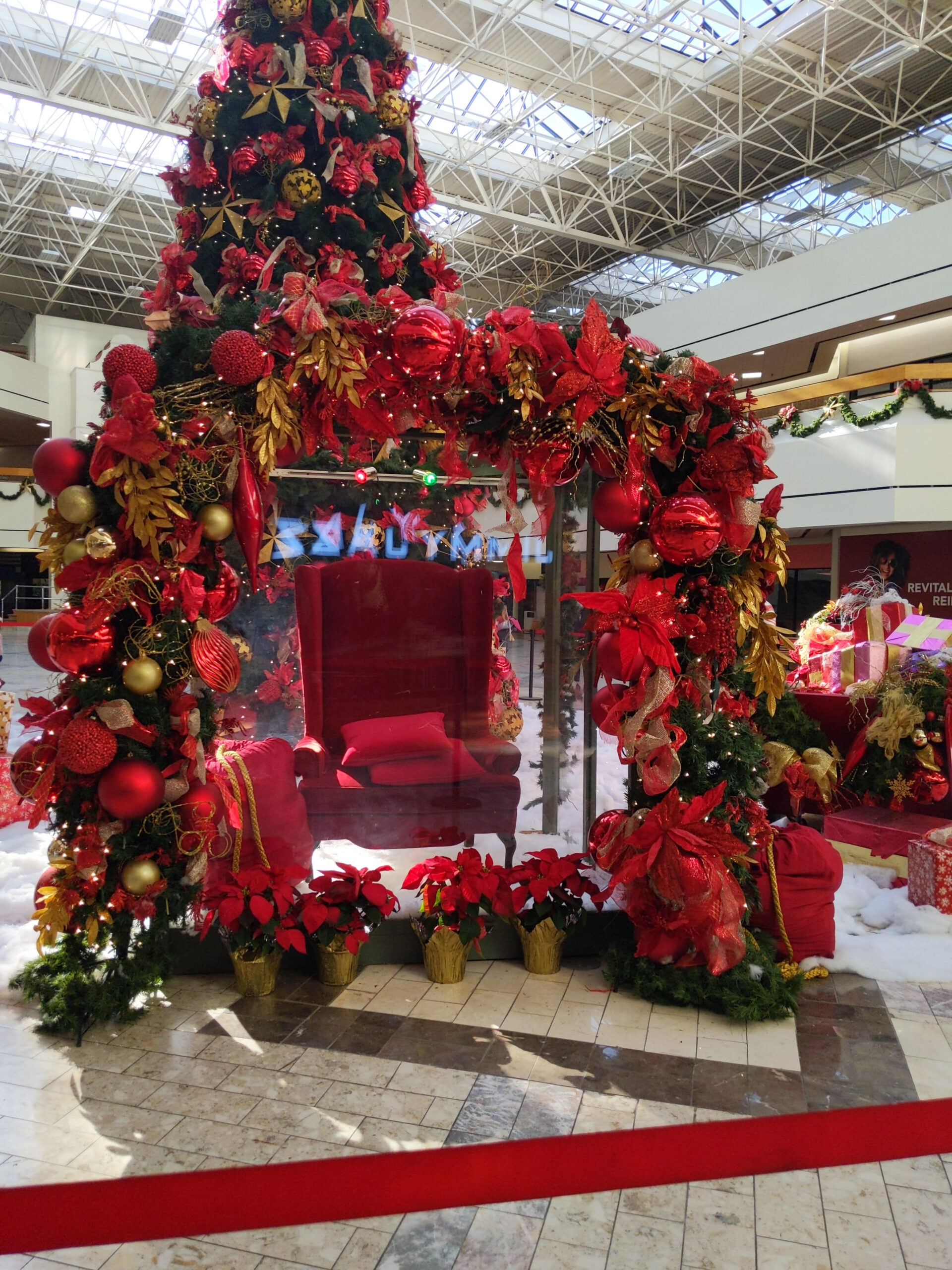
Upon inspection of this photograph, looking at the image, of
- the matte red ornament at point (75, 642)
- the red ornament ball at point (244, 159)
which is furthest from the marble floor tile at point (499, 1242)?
the red ornament ball at point (244, 159)

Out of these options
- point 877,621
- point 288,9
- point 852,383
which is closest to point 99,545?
point 288,9

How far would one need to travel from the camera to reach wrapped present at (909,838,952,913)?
4.15 metres

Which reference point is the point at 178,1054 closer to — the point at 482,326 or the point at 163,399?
the point at 163,399

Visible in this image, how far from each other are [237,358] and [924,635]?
15.7 ft

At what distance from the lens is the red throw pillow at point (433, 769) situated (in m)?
3.61

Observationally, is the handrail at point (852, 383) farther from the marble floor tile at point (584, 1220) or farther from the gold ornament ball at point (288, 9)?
the marble floor tile at point (584, 1220)

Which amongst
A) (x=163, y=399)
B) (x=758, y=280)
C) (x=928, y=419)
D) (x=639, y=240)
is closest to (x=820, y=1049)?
(x=163, y=399)

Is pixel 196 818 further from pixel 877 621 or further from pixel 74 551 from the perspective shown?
pixel 877 621

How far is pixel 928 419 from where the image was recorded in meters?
11.4

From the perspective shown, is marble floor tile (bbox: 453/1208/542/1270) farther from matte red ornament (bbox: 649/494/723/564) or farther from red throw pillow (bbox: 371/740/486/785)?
matte red ornament (bbox: 649/494/723/564)

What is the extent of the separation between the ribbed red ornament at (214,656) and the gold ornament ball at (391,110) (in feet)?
8.03

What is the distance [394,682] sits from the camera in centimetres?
359

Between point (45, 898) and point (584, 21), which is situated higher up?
point (584, 21)

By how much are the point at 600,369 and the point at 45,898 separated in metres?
2.59
